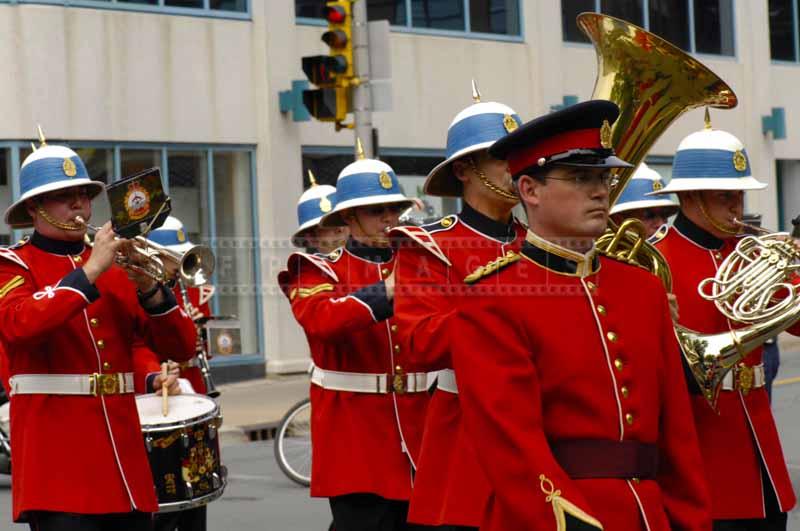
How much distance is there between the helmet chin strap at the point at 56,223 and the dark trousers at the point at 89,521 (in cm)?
113

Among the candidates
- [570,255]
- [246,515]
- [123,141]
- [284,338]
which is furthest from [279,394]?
[570,255]

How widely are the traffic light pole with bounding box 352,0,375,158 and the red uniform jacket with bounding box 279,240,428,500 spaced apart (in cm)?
629

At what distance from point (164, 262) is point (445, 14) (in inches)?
596

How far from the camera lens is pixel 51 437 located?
6453 millimetres

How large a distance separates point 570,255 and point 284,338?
1531 cm

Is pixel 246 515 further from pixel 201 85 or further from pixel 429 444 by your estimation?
pixel 201 85

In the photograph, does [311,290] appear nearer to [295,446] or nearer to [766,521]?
[766,521]

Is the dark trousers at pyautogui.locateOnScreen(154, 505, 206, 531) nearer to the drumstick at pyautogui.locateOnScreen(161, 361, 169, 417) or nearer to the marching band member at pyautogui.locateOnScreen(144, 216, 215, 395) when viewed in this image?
the drumstick at pyautogui.locateOnScreen(161, 361, 169, 417)

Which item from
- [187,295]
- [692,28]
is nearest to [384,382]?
[187,295]

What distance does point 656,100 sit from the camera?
6.04 m

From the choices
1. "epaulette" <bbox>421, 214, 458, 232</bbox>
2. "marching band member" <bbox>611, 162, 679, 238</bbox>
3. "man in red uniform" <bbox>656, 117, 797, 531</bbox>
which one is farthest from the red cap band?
"marching band member" <bbox>611, 162, 679, 238</bbox>

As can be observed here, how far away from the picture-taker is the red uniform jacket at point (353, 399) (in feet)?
22.8

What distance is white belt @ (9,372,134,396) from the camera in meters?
6.46

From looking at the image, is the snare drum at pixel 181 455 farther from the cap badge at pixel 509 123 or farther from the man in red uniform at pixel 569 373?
the man in red uniform at pixel 569 373
